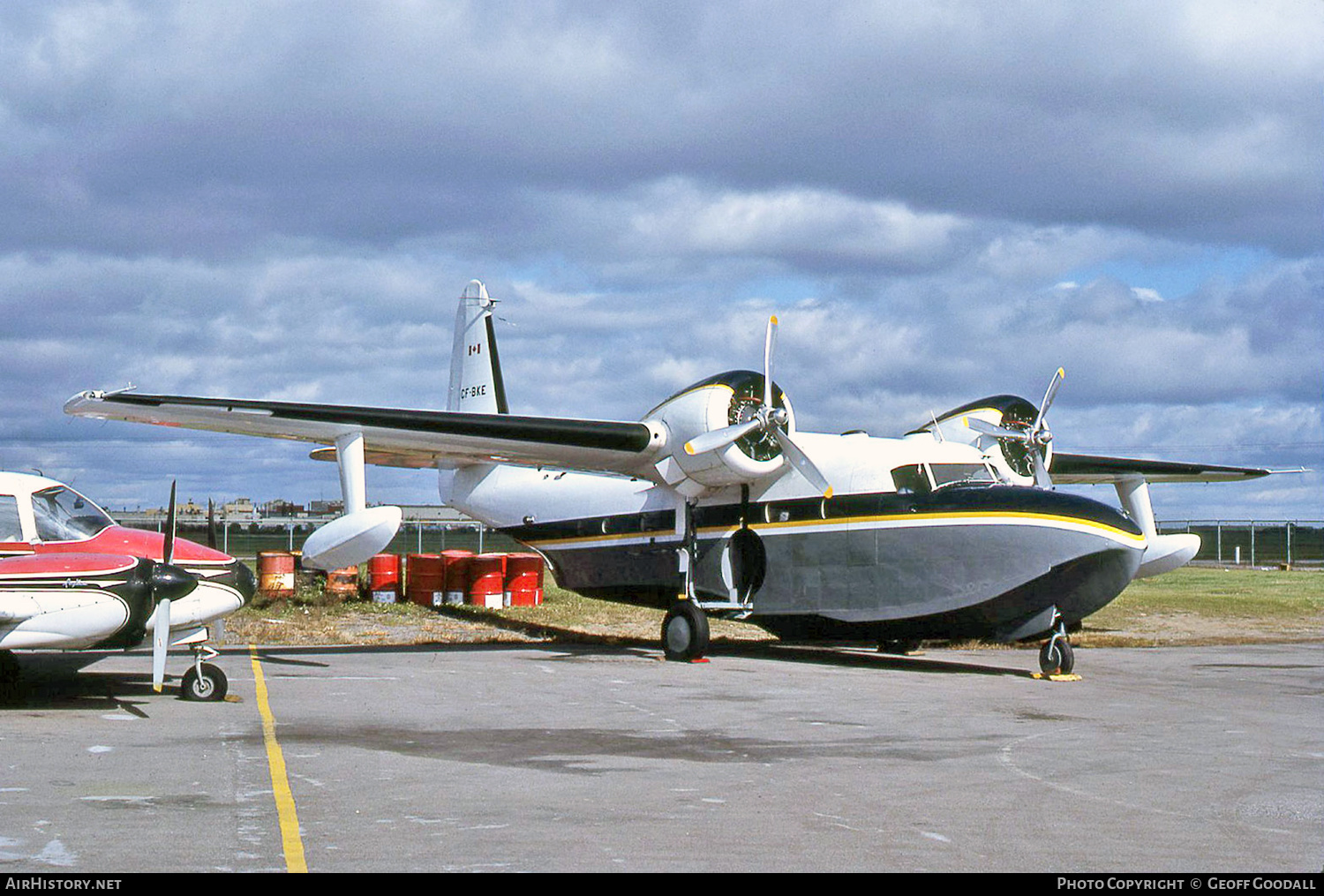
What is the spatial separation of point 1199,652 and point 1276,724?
9.27 meters

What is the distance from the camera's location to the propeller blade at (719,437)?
17766 mm

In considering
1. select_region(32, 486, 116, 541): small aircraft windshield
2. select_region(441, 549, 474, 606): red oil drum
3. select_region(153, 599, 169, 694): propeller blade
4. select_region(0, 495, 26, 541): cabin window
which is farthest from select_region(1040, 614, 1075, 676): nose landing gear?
select_region(441, 549, 474, 606): red oil drum

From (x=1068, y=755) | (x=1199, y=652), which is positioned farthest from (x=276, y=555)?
(x=1068, y=755)

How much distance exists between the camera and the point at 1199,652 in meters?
20.9

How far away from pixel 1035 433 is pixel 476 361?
36.6ft

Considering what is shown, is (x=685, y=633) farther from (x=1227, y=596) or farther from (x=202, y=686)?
(x=1227, y=596)

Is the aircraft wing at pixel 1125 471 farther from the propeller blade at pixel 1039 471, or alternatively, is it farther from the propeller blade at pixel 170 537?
the propeller blade at pixel 170 537

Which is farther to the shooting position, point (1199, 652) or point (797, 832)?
point (1199, 652)

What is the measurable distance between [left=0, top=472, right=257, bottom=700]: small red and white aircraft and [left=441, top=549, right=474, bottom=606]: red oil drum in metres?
14.1

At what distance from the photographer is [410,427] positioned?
18.0 meters

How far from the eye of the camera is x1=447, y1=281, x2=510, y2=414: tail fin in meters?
25.3

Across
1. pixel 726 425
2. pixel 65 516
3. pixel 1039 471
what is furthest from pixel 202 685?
pixel 1039 471

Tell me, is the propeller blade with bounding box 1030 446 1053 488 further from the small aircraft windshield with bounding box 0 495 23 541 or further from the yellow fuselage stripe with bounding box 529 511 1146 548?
the small aircraft windshield with bounding box 0 495 23 541
